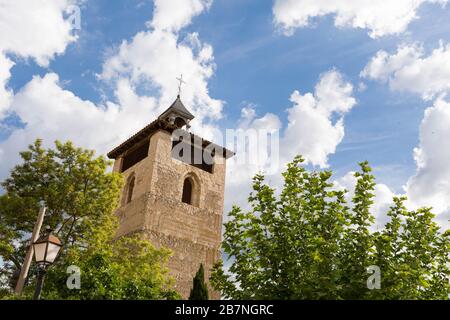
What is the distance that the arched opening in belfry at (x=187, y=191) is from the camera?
31578 mm

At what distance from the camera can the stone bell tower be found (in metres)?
28.1

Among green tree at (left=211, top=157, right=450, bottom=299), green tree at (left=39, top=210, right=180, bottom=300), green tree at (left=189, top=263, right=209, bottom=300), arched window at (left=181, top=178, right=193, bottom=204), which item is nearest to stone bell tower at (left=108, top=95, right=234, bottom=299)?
arched window at (left=181, top=178, right=193, bottom=204)

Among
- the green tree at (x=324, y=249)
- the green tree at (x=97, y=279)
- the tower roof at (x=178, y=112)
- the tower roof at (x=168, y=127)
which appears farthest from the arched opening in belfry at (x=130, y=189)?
the green tree at (x=324, y=249)

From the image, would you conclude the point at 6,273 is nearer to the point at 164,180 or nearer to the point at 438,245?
the point at 164,180

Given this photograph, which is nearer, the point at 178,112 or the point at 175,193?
→ the point at 175,193

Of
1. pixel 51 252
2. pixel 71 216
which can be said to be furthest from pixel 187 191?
pixel 51 252

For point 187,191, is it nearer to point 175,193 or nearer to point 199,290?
point 175,193

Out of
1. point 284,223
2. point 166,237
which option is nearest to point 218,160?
point 166,237

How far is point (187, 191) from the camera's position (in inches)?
1251

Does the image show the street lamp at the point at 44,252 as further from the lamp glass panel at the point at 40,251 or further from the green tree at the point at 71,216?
the green tree at the point at 71,216

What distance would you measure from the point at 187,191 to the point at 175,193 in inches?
80.3

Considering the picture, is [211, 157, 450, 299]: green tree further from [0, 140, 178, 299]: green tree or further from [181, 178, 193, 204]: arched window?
[181, 178, 193, 204]: arched window

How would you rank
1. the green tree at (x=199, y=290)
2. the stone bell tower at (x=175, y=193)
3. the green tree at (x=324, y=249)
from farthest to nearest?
the stone bell tower at (x=175, y=193)
the green tree at (x=199, y=290)
the green tree at (x=324, y=249)
